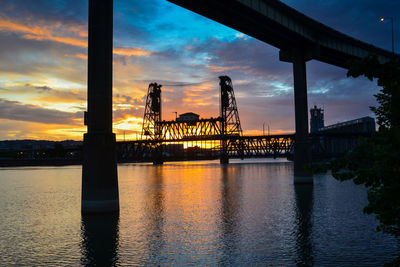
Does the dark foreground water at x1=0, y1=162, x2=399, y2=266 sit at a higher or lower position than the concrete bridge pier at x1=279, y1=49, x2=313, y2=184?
lower

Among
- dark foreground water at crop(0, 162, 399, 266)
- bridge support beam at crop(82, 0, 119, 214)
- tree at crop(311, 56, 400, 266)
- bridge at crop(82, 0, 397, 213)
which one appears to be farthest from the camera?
bridge at crop(82, 0, 397, 213)

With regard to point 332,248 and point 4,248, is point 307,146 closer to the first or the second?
point 332,248

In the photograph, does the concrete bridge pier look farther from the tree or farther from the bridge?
the tree

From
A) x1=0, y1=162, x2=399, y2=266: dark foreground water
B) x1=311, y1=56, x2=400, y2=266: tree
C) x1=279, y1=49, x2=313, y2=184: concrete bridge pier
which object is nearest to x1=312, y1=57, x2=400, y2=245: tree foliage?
x1=311, y1=56, x2=400, y2=266: tree

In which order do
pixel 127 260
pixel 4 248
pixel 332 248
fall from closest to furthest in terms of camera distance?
pixel 127 260 < pixel 332 248 < pixel 4 248

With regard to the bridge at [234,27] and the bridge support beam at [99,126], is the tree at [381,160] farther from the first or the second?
the bridge support beam at [99,126]

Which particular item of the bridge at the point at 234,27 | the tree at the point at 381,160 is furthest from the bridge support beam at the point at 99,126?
the tree at the point at 381,160

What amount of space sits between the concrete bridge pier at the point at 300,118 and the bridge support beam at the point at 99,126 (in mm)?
30997

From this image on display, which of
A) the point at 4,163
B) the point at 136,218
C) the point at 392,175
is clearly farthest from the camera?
the point at 4,163

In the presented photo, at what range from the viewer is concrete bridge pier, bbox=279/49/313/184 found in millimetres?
51562

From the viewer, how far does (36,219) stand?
29.0 metres

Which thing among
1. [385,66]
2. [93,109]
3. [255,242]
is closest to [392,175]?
[385,66]

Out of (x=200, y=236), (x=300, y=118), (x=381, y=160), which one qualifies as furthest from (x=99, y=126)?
(x=300, y=118)

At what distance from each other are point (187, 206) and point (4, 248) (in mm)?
18036
